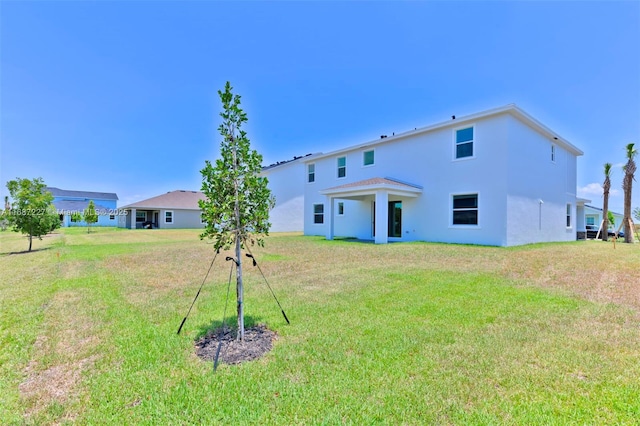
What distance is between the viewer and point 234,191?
3.89 metres

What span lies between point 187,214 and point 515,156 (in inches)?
1439

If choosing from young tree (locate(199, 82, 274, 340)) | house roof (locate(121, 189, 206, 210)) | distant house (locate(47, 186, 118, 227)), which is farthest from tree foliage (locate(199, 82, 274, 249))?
distant house (locate(47, 186, 118, 227))

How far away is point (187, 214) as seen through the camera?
38.6 metres

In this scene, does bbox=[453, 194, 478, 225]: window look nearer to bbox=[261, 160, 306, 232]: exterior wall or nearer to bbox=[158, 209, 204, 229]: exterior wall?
bbox=[261, 160, 306, 232]: exterior wall

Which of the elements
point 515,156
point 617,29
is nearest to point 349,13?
point 515,156

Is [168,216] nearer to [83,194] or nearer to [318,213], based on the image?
[318,213]

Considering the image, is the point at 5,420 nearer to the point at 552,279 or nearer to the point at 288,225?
the point at 552,279

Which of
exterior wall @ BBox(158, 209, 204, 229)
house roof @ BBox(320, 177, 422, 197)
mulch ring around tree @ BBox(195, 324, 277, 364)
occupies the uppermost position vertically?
house roof @ BBox(320, 177, 422, 197)

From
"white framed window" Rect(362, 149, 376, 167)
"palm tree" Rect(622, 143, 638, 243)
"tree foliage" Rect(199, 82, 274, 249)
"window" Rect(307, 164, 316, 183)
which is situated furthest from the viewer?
"window" Rect(307, 164, 316, 183)

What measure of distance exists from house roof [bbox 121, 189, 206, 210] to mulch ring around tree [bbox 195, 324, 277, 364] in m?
32.5

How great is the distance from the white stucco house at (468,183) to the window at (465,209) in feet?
0.14

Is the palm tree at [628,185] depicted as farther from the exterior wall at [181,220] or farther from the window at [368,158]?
the exterior wall at [181,220]

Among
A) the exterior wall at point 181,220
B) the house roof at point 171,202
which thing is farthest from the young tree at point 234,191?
the exterior wall at point 181,220

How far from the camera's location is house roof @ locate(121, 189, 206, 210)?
35312 mm
